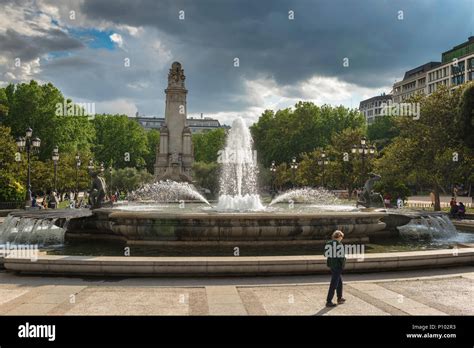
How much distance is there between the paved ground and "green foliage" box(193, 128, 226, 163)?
310 feet

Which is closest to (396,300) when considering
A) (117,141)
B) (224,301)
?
(224,301)

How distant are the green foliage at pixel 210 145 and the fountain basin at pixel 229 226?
9108 cm

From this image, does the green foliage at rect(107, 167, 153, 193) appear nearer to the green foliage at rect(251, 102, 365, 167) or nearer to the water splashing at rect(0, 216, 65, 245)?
the green foliage at rect(251, 102, 365, 167)

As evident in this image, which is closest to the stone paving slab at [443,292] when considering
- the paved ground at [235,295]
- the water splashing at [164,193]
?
the paved ground at [235,295]

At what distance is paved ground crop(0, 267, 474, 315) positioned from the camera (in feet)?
24.9

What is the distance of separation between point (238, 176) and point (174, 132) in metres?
23.8

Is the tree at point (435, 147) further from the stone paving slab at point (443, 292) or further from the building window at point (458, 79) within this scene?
the building window at point (458, 79)

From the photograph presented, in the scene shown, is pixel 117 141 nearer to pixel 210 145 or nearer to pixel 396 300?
pixel 210 145

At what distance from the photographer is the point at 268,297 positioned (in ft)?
27.9

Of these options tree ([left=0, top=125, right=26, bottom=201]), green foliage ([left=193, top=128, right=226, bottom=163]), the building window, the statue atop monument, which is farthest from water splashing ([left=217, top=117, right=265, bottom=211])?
the building window
